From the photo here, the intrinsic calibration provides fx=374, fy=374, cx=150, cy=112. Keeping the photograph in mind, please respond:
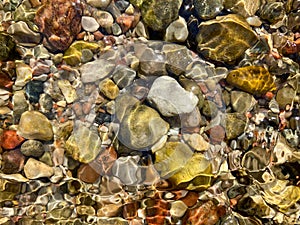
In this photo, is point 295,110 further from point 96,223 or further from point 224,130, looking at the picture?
point 96,223

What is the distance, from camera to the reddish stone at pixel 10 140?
373 cm

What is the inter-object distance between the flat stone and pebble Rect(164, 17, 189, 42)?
1132 mm

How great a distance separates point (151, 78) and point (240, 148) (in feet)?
3.90

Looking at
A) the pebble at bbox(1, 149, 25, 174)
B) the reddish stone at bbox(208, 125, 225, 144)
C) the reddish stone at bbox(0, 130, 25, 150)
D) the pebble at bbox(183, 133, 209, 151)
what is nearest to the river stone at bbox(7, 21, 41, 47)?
the reddish stone at bbox(0, 130, 25, 150)

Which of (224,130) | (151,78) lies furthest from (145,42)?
(224,130)

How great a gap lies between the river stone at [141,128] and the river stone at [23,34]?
1272mm

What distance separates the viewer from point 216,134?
3.92m

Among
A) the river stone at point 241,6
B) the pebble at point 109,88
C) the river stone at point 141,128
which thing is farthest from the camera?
the river stone at point 241,6

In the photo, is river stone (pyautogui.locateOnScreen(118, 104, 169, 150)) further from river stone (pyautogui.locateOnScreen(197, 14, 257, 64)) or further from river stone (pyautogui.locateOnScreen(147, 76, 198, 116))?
river stone (pyautogui.locateOnScreen(197, 14, 257, 64))

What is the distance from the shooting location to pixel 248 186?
3.90 m

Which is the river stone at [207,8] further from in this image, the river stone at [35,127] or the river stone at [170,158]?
the river stone at [35,127]

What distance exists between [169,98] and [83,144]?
0.98 m

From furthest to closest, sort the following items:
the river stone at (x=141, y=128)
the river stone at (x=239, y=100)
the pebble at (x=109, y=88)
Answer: the river stone at (x=239, y=100), the pebble at (x=109, y=88), the river stone at (x=141, y=128)

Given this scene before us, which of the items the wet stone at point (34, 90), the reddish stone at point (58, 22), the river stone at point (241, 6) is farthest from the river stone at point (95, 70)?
the river stone at point (241, 6)
